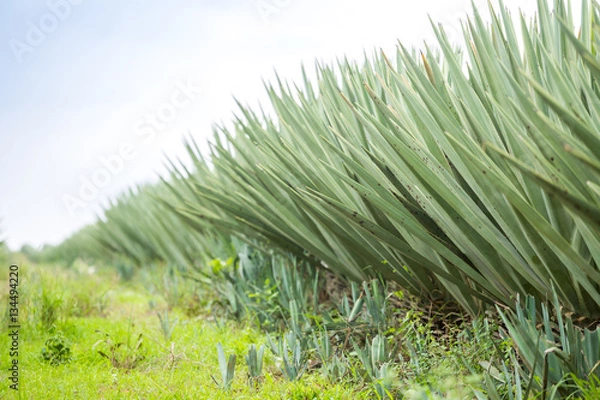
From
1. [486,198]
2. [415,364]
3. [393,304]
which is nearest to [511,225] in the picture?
[486,198]

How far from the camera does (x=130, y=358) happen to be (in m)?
2.45

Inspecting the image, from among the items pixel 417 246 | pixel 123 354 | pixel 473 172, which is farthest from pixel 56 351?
pixel 473 172

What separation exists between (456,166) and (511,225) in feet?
0.76

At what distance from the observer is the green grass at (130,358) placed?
1964mm

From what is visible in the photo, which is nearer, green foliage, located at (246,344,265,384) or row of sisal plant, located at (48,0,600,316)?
row of sisal plant, located at (48,0,600,316)

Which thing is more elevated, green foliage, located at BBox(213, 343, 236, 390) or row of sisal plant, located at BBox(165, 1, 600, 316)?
row of sisal plant, located at BBox(165, 1, 600, 316)

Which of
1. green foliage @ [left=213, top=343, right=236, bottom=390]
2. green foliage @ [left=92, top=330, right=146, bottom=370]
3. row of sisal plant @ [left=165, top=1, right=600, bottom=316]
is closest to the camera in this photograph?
row of sisal plant @ [left=165, top=1, right=600, bottom=316]

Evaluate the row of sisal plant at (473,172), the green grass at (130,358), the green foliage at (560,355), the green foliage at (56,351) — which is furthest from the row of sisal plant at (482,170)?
the green foliage at (56,351)

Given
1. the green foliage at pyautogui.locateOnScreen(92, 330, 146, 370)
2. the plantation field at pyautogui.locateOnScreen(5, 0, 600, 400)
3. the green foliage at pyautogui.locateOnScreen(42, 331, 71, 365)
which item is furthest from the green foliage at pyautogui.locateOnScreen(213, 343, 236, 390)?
the green foliage at pyautogui.locateOnScreen(42, 331, 71, 365)

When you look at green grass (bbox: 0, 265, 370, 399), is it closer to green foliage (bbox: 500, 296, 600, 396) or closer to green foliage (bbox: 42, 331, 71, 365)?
green foliage (bbox: 42, 331, 71, 365)

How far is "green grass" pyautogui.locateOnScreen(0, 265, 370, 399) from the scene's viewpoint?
77.3 inches

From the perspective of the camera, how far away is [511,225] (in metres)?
1.64

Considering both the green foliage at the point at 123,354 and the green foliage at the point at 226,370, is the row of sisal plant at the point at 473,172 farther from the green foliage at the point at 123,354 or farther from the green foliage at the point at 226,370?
the green foliage at the point at 123,354

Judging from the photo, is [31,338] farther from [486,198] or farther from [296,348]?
[486,198]
